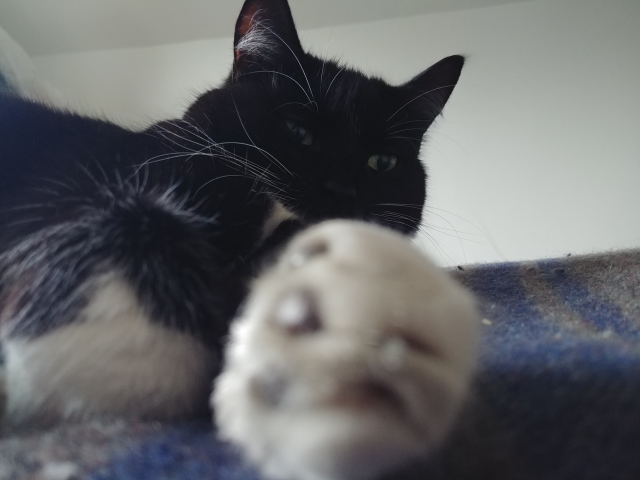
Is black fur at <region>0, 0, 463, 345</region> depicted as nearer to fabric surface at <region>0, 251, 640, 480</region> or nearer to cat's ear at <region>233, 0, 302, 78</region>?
cat's ear at <region>233, 0, 302, 78</region>

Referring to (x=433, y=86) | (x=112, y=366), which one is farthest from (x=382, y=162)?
(x=112, y=366)

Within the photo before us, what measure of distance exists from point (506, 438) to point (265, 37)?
0.73 meters

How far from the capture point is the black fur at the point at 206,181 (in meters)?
0.44

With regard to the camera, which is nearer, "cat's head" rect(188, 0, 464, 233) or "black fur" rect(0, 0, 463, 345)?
"black fur" rect(0, 0, 463, 345)

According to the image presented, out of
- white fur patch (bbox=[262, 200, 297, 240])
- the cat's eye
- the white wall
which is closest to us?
white fur patch (bbox=[262, 200, 297, 240])

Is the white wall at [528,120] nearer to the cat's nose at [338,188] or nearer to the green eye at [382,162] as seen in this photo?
the green eye at [382,162]

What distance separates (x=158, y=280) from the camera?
17.0 inches

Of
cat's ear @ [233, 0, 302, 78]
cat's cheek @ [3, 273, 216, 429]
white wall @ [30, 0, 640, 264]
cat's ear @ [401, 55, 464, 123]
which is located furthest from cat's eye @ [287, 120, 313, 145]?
white wall @ [30, 0, 640, 264]

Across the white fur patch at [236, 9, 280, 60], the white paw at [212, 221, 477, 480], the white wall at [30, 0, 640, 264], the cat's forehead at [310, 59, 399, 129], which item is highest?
the white fur patch at [236, 9, 280, 60]

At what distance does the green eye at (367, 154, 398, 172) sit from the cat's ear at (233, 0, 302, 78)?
22cm

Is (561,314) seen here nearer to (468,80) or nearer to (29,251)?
(29,251)

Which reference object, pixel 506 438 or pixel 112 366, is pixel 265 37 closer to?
pixel 112 366

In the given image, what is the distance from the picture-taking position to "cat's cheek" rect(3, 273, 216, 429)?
0.41 m

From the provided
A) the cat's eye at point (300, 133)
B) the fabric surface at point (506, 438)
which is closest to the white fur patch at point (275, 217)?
the cat's eye at point (300, 133)
